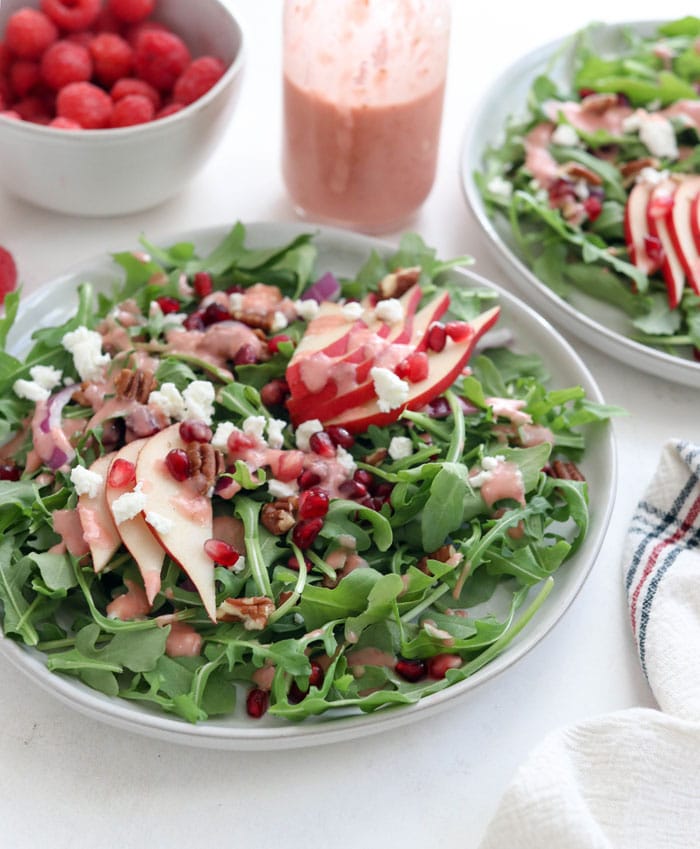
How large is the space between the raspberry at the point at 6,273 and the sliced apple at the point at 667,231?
140 cm

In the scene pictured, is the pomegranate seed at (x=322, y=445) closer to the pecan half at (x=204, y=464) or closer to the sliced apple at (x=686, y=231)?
the pecan half at (x=204, y=464)

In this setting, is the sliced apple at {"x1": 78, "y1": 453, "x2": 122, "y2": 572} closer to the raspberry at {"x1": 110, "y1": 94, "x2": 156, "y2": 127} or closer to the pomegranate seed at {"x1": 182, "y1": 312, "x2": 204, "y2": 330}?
the pomegranate seed at {"x1": 182, "y1": 312, "x2": 204, "y2": 330}

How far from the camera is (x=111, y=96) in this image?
2.36 meters

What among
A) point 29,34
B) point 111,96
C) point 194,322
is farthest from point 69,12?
point 194,322

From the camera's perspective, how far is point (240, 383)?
1.87 metres

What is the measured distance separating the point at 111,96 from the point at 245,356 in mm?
845

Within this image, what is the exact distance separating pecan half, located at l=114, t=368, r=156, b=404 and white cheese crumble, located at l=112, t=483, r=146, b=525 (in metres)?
0.27

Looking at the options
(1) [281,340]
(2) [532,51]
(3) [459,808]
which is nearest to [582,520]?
(3) [459,808]

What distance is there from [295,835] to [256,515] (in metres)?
0.49

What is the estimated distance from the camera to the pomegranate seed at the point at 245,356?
75.0 inches

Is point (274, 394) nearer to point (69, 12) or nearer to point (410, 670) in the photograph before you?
point (410, 670)

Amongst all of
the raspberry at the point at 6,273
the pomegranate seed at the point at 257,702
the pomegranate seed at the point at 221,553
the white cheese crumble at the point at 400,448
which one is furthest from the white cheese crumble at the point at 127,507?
the raspberry at the point at 6,273

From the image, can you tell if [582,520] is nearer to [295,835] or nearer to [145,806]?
[295,835]

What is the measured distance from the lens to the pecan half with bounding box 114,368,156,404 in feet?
5.96
